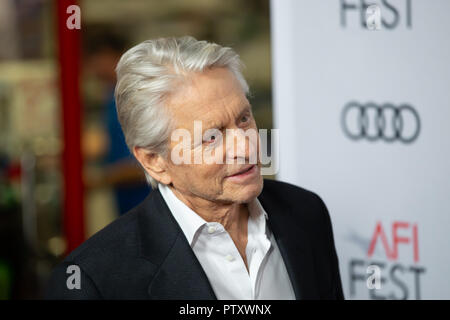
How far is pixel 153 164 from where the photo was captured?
44.6 inches

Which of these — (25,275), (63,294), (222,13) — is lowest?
(25,275)

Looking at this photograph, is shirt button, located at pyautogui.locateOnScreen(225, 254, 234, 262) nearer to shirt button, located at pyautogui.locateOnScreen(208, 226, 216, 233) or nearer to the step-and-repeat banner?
shirt button, located at pyautogui.locateOnScreen(208, 226, 216, 233)

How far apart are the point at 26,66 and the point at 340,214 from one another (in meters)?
2.12

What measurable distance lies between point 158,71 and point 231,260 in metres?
0.33

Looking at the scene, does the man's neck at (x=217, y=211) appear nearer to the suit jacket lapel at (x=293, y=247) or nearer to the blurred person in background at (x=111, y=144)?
the suit jacket lapel at (x=293, y=247)

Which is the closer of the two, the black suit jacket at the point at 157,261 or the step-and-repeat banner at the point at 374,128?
the black suit jacket at the point at 157,261

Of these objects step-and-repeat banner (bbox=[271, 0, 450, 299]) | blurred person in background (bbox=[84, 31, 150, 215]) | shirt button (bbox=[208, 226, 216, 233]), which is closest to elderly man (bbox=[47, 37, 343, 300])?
shirt button (bbox=[208, 226, 216, 233])

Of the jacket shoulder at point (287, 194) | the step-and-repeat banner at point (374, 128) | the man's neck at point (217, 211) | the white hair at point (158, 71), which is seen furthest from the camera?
the step-and-repeat banner at point (374, 128)

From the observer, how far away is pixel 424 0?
1.32m

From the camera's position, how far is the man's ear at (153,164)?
112cm

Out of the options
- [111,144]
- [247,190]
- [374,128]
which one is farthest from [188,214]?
[111,144]

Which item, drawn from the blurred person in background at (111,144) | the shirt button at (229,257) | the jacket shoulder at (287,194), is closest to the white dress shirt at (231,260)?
the shirt button at (229,257)

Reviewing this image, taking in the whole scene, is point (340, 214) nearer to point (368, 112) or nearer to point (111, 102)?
point (368, 112)
